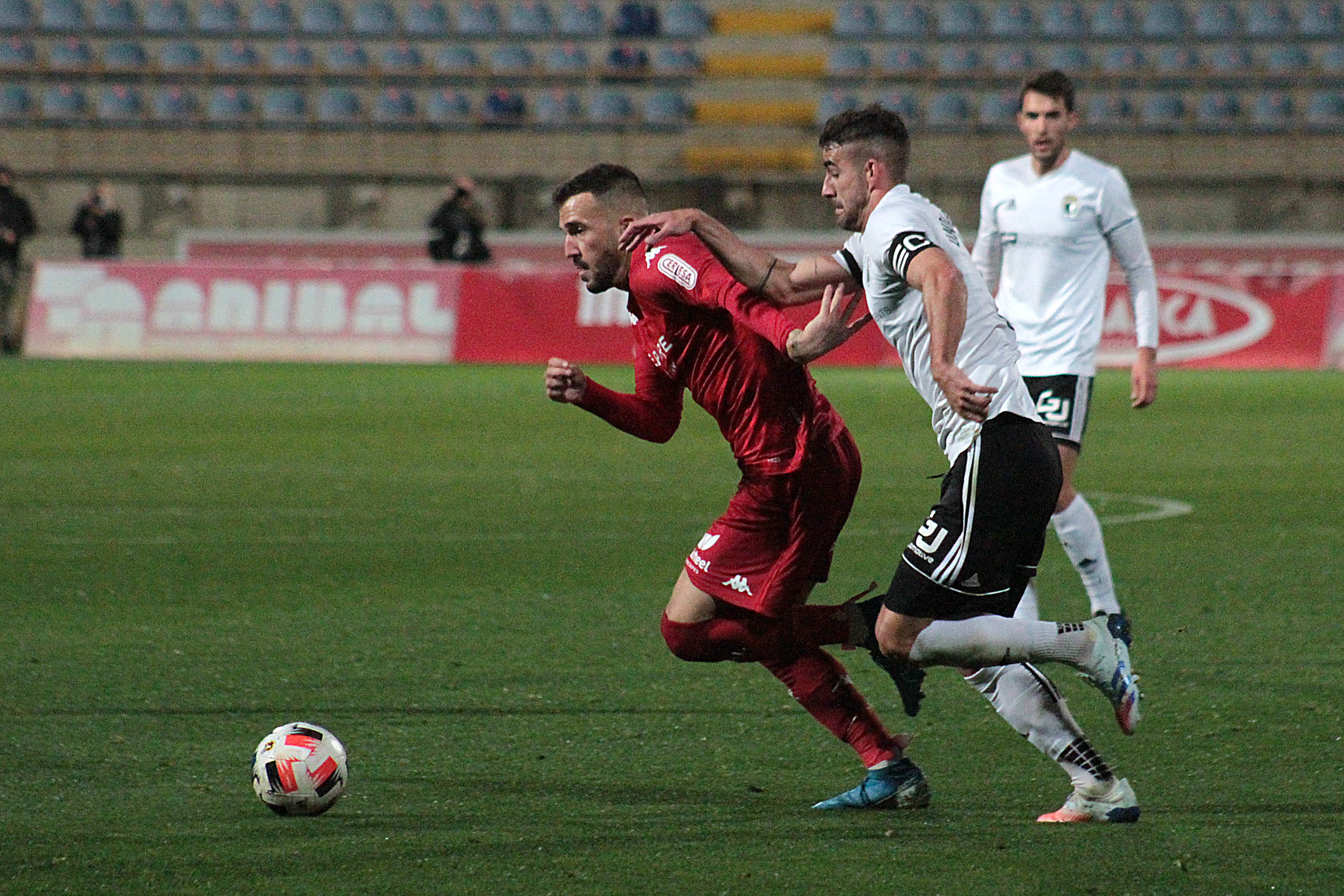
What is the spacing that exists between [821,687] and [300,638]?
2.53 metres

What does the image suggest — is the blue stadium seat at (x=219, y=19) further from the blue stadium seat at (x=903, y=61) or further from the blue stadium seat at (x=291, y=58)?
the blue stadium seat at (x=903, y=61)

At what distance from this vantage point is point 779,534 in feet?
14.5

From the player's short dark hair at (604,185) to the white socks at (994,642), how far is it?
1.26m

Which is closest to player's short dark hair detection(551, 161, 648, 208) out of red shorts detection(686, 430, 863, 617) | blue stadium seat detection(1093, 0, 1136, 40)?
red shorts detection(686, 430, 863, 617)

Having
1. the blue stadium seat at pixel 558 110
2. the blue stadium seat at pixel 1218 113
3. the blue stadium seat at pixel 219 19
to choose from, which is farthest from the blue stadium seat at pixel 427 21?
the blue stadium seat at pixel 1218 113

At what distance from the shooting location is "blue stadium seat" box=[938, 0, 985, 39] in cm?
2731

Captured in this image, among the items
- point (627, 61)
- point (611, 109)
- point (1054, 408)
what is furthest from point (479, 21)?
point (1054, 408)

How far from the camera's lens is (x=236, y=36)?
2839 centimetres

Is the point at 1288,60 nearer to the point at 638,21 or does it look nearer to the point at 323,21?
the point at 638,21

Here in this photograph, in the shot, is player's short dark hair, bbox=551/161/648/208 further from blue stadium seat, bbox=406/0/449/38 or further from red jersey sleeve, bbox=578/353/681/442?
blue stadium seat, bbox=406/0/449/38

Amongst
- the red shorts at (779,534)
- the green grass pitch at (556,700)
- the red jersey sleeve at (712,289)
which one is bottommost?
the green grass pitch at (556,700)

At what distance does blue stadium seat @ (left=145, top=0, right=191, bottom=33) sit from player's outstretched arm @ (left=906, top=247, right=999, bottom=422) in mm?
26427

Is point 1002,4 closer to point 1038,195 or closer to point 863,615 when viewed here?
point 1038,195

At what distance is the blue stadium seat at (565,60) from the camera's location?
88.5 feet
